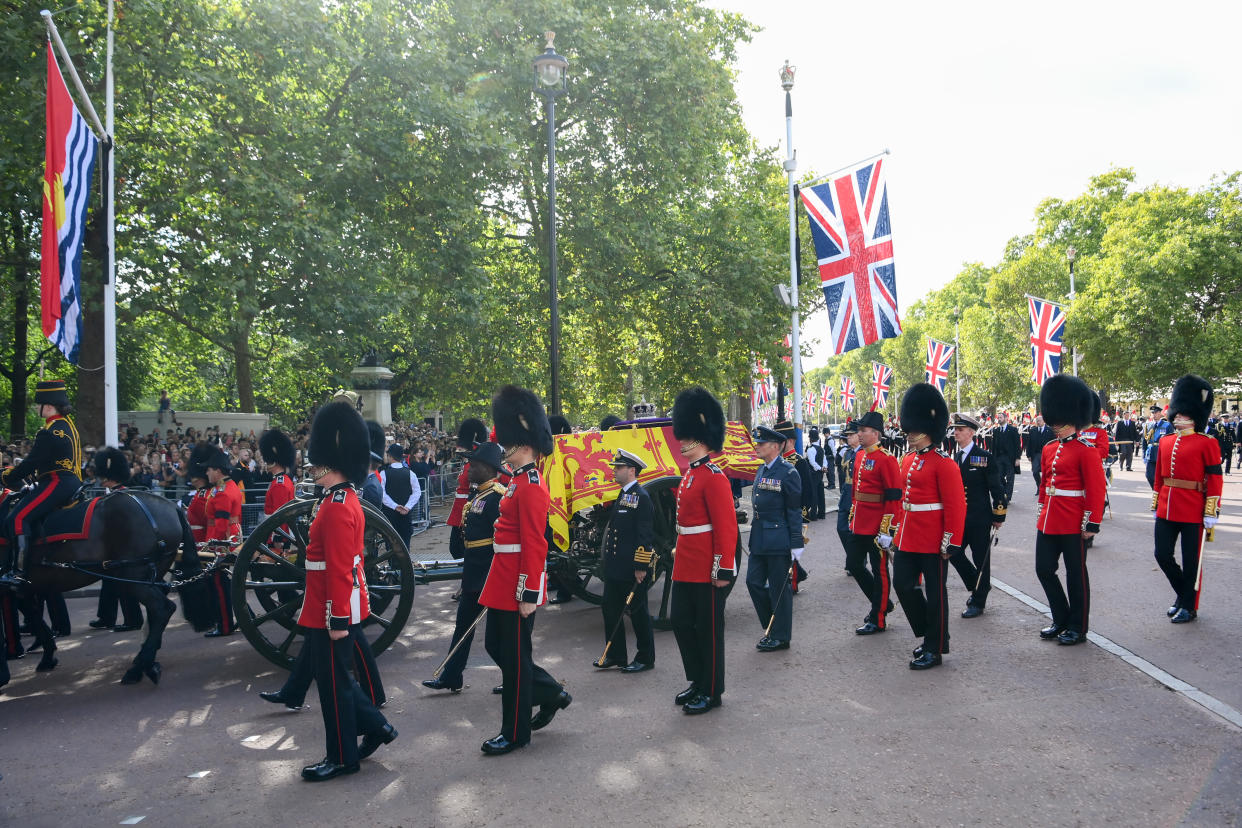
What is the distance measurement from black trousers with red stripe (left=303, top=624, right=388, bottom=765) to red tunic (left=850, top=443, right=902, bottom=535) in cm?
486

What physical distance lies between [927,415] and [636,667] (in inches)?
118

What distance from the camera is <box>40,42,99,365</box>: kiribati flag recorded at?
1029cm

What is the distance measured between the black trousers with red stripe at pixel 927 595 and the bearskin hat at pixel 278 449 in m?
5.30

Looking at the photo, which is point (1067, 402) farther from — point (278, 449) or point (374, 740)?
point (278, 449)

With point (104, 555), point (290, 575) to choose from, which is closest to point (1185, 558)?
point (290, 575)

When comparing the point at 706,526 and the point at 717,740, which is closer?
the point at 717,740

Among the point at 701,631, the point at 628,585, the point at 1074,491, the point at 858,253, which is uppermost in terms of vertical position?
the point at 858,253

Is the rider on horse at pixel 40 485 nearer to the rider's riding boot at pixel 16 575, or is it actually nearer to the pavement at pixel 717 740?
the rider's riding boot at pixel 16 575

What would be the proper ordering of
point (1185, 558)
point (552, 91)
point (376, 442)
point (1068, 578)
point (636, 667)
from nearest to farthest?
point (636, 667), point (1068, 578), point (1185, 558), point (376, 442), point (552, 91)

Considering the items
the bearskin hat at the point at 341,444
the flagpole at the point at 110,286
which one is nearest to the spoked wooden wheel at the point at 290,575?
the bearskin hat at the point at 341,444

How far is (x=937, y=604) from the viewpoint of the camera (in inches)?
257

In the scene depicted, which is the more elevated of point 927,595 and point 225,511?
point 225,511

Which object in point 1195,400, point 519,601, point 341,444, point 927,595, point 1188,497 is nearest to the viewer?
point 519,601

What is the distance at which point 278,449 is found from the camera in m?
8.11
